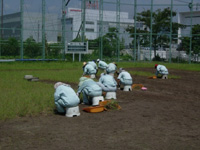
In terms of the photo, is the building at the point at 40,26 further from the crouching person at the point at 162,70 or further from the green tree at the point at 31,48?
the crouching person at the point at 162,70

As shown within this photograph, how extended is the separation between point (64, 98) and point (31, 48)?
20937mm

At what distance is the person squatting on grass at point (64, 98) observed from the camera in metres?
7.23

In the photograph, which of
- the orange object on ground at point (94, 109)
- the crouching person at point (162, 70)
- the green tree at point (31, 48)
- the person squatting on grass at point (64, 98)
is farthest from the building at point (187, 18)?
the person squatting on grass at point (64, 98)

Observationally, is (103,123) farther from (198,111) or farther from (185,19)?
(185,19)

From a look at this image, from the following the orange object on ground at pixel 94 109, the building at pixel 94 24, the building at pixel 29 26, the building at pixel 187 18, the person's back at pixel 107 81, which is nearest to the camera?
the orange object on ground at pixel 94 109

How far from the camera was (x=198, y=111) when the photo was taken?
27.4 ft

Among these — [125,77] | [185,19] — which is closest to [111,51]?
[185,19]

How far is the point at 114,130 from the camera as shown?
6.20 metres

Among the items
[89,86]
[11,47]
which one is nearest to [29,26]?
[11,47]

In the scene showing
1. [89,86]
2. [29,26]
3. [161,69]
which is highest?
[29,26]

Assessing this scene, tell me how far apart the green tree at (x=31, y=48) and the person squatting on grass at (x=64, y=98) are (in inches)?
799

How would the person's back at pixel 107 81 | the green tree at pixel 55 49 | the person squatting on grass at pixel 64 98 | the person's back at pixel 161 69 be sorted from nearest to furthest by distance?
the person squatting on grass at pixel 64 98, the person's back at pixel 107 81, the person's back at pixel 161 69, the green tree at pixel 55 49

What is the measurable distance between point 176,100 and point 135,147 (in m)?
5.28

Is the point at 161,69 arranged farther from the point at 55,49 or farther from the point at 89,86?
the point at 55,49
